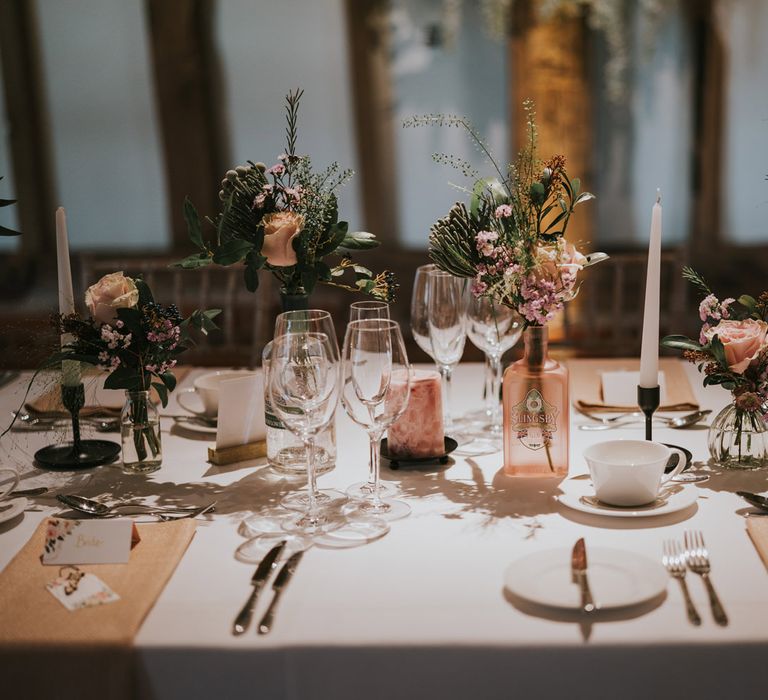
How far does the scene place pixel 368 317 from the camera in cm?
143

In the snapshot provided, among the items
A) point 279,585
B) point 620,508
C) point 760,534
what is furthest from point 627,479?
point 279,585

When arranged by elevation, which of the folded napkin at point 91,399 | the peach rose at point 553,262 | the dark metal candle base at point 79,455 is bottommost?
the dark metal candle base at point 79,455

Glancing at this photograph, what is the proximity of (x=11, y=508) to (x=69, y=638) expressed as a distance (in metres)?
0.42

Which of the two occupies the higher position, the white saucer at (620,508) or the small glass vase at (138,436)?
the small glass vase at (138,436)

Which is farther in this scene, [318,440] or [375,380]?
[318,440]

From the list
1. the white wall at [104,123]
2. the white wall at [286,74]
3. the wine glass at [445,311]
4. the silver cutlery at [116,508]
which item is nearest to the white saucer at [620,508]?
the wine glass at [445,311]

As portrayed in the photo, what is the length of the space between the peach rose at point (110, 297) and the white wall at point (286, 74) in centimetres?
306

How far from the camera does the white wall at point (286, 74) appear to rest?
4602mm

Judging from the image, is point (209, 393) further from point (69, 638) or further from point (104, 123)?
point (104, 123)

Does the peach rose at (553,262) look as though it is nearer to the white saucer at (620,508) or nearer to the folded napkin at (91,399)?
the white saucer at (620,508)

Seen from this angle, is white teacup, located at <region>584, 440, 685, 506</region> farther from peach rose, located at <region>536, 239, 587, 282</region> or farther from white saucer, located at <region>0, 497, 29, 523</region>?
white saucer, located at <region>0, 497, 29, 523</region>

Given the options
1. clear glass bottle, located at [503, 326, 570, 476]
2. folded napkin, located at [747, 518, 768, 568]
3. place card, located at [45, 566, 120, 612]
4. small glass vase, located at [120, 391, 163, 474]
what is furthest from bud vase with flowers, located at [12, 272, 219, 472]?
folded napkin, located at [747, 518, 768, 568]

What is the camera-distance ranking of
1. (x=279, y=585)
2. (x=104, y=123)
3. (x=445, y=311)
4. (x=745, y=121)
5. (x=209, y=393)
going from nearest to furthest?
(x=279, y=585) → (x=445, y=311) → (x=209, y=393) → (x=745, y=121) → (x=104, y=123)

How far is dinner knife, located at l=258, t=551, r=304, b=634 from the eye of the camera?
1111mm
